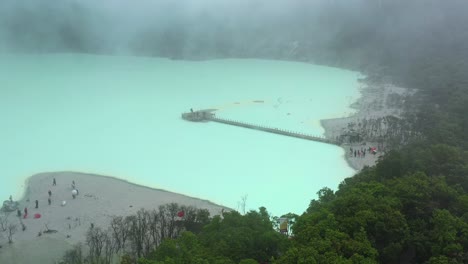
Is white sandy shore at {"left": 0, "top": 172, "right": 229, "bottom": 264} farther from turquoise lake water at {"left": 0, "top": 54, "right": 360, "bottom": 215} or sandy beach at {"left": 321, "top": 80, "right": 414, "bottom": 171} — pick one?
sandy beach at {"left": 321, "top": 80, "right": 414, "bottom": 171}

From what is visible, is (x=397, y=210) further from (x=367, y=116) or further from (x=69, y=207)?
(x=367, y=116)

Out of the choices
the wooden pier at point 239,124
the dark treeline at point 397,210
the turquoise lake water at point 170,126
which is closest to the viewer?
the dark treeline at point 397,210

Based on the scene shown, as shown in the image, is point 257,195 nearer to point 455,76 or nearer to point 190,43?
point 455,76

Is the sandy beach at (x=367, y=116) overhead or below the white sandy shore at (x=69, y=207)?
overhead

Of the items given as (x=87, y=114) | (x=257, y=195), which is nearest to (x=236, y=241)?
(x=257, y=195)

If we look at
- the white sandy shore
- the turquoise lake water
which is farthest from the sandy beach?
the white sandy shore

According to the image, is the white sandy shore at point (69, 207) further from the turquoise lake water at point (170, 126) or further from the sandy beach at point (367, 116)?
the sandy beach at point (367, 116)

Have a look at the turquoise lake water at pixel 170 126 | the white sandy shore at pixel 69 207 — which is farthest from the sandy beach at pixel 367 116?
the white sandy shore at pixel 69 207
